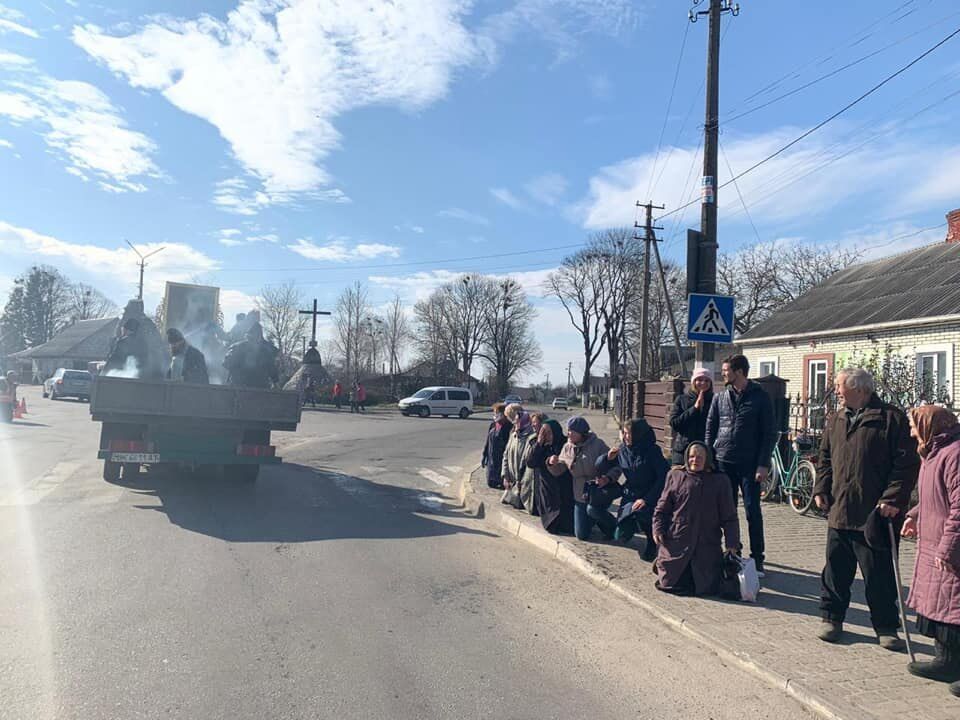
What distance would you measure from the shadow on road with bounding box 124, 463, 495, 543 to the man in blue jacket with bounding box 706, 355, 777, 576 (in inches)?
130

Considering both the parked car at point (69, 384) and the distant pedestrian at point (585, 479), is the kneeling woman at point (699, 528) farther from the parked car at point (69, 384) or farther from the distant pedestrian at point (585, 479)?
the parked car at point (69, 384)

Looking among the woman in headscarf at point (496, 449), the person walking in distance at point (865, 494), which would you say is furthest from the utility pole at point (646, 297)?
the person walking in distance at point (865, 494)

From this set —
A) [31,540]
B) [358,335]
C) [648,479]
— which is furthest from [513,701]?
[358,335]

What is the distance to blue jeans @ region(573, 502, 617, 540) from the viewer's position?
7.77 meters

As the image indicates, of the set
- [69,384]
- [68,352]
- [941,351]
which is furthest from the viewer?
[68,352]

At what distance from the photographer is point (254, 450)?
10.3m

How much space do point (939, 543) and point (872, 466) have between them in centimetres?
76

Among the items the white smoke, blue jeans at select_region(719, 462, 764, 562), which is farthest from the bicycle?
the white smoke

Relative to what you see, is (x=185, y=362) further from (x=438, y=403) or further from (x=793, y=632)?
(x=438, y=403)

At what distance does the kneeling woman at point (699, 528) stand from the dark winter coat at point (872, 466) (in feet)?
3.33

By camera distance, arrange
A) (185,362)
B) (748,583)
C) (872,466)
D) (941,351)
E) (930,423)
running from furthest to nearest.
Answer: (941,351)
(185,362)
(748,583)
(872,466)
(930,423)

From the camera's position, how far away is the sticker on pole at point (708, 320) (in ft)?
28.4

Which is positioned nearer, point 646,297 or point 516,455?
point 516,455

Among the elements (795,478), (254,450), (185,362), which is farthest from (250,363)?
(795,478)
